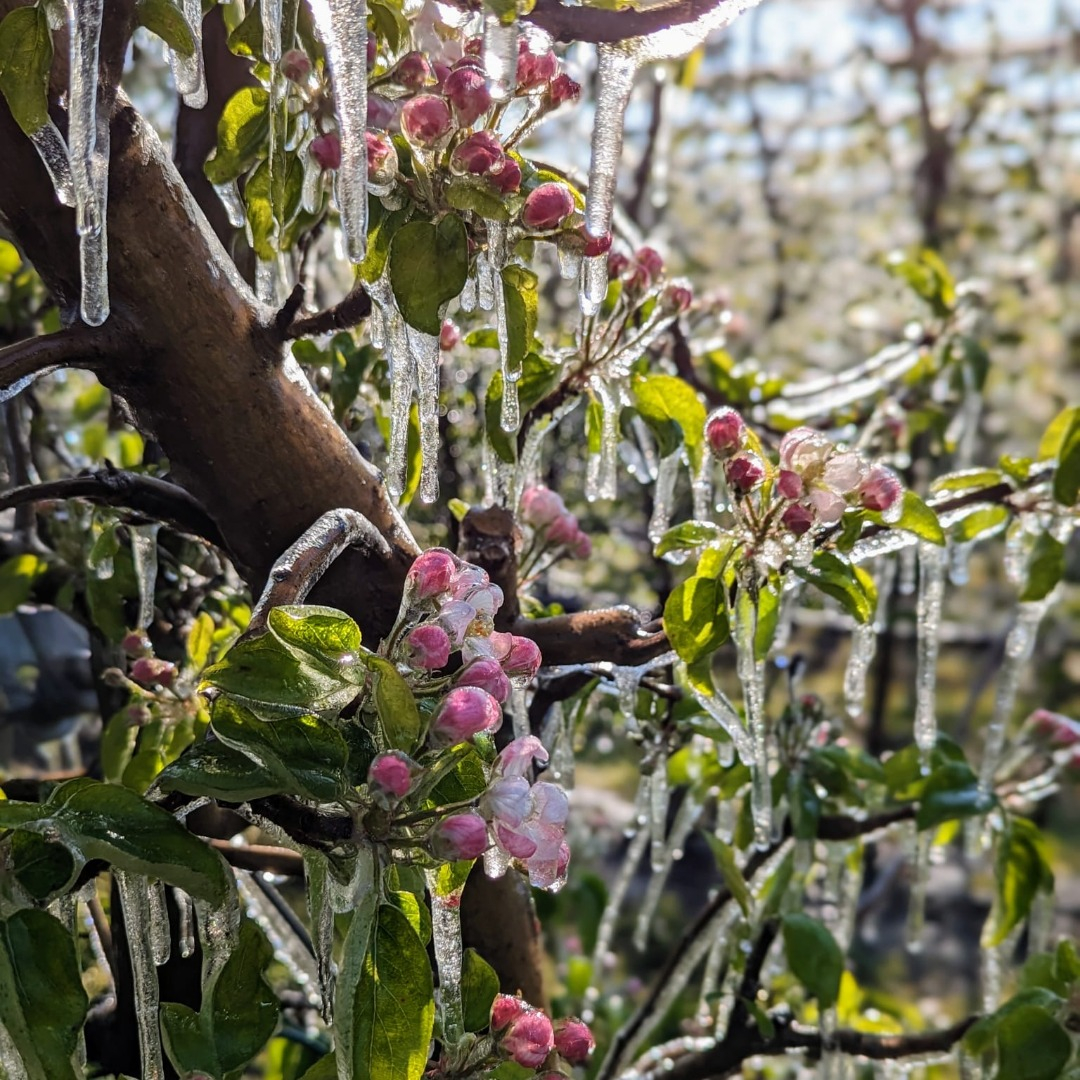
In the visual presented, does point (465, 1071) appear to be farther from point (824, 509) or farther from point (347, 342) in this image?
point (347, 342)

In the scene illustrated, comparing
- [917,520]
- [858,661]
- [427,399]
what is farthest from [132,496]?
[858,661]

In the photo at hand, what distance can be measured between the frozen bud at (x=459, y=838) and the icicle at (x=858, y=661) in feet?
1.72

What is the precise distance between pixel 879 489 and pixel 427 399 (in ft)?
1.05

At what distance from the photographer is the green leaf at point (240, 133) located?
2.63 feet

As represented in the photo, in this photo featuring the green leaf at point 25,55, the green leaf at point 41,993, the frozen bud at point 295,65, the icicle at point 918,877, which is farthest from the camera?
the icicle at point 918,877

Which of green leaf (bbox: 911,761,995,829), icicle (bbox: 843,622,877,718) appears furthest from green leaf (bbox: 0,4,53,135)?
green leaf (bbox: 911,761,995,829)

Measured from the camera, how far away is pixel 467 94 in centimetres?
69

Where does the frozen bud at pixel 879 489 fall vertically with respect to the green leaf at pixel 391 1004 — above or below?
above

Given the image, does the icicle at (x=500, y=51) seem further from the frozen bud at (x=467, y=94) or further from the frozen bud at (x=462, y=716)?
the frozen bud at (x=462, y=716)

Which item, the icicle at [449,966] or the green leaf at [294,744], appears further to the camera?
the icicle at [449,966]

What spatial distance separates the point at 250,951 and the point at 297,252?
0.66 m

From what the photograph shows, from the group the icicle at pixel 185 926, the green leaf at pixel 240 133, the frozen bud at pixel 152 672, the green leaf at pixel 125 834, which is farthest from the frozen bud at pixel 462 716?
the frozen bud at pixel 152 672

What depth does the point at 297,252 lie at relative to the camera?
109 centimetres

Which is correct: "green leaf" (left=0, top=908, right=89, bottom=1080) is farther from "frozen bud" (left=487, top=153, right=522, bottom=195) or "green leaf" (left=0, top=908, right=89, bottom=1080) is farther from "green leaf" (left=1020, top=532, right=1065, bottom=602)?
"green leaf" (left=1020, top=532, right=1065, bottom=602)
